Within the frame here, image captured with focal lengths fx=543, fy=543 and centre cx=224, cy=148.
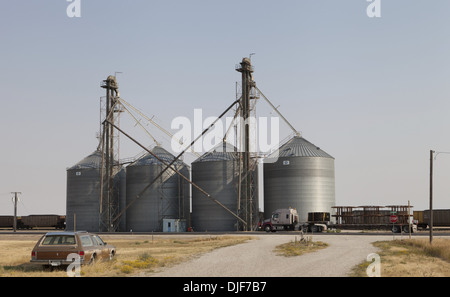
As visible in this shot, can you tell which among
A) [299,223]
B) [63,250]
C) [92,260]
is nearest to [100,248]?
[92,260]

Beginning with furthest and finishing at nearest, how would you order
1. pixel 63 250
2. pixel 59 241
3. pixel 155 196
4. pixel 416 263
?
pixel 155 196 < pixel 416 263 < pixel 59 241 < pixel 63 250

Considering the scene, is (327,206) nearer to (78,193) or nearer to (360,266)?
(78,193)

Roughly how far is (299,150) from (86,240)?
61.9 m

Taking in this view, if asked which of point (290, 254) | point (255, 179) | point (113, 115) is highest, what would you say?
point (113, 115)

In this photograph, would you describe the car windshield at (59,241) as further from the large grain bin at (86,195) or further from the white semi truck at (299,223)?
the large grain bin at (86,195)

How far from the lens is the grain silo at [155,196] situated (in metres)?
89.4

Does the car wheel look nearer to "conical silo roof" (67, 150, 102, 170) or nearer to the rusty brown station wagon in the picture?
the rusty brown station wagon

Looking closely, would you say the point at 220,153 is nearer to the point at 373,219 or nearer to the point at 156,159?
the point at 156,159

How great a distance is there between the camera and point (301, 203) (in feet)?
265

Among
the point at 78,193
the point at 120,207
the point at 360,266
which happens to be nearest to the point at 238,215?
the point at 120,207

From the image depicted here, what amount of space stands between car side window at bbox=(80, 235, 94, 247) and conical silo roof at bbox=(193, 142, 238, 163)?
198ft

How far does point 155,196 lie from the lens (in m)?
89.9
